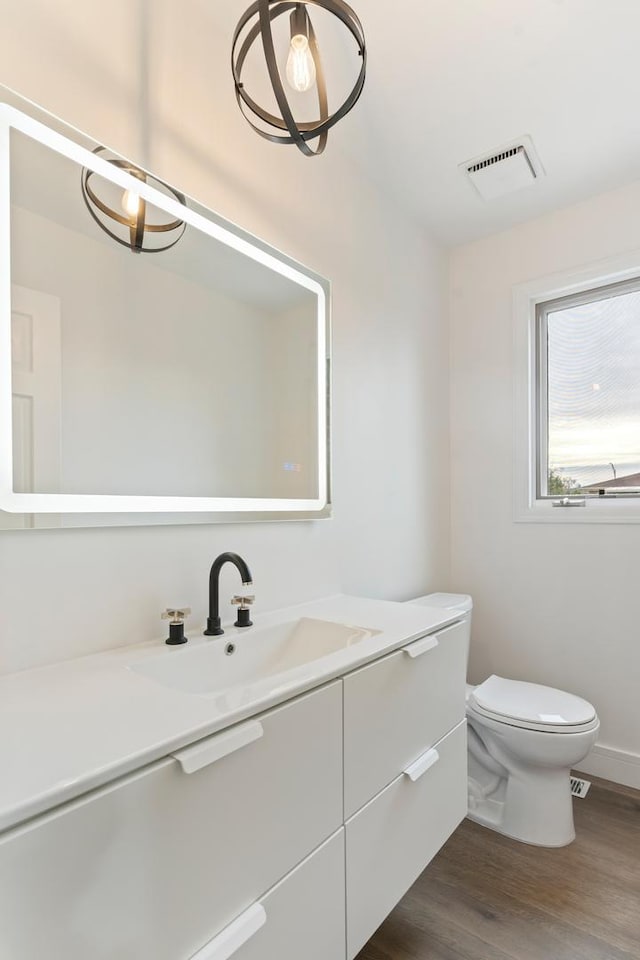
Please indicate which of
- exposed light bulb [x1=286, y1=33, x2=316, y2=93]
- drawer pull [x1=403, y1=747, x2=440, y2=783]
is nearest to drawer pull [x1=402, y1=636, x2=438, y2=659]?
drawer pull [x1=403, y1=747, x2=440, y2=783]

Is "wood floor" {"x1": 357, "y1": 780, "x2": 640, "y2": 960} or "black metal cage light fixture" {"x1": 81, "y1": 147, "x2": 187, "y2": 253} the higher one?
"black metal cage light fixture" {"x1": 81, "y1": 147, "x2": 187, "y2": 253}

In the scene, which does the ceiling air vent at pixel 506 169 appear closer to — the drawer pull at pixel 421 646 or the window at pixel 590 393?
the window at pixel 590 393

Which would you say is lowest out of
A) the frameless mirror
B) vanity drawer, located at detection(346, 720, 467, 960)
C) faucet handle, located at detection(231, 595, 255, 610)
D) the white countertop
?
vanity drawer, located at detection(346, 720, 467, 960)

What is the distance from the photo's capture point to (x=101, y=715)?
761 mm

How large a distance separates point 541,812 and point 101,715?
5.41 feet

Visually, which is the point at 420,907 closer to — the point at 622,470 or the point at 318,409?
the point at 318,409

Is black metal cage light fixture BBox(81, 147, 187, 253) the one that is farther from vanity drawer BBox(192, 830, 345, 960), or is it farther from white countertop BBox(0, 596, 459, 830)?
vanity drawer BBox(192, 830, 345, 960)

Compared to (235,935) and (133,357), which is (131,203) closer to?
(133,357)

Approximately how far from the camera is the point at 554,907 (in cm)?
146

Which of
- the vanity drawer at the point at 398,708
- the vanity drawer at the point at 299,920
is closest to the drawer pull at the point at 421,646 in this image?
the vanity drawer at the point at 398,708

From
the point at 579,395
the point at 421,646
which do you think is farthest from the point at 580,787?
the point at 579,395

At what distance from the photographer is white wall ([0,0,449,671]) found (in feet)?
3.41

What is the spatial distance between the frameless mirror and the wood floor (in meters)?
1.18

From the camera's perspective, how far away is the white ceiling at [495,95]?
1.43m
